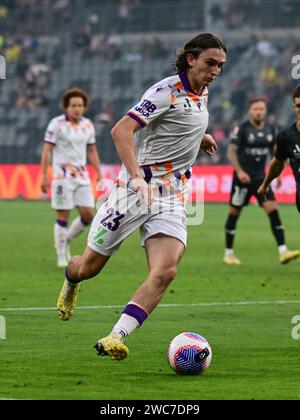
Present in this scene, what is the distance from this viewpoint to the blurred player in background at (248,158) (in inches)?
725

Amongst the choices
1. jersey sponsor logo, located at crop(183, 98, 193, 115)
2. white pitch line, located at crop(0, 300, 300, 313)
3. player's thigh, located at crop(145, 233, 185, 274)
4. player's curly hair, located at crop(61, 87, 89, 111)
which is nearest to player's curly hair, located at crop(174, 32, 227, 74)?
jersey sponsor logo, located at crop(183, 98, 193, 115)

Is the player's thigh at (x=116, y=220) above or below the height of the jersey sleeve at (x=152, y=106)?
below

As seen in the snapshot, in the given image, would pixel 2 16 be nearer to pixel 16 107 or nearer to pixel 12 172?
pixel 16 107

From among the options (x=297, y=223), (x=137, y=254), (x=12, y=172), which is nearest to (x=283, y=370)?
(x=137, y=254)

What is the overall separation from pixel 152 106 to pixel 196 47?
62cm

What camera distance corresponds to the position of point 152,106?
27.6 ft

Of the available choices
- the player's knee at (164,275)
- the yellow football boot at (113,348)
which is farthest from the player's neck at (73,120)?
the yellow football boot at (113,348)

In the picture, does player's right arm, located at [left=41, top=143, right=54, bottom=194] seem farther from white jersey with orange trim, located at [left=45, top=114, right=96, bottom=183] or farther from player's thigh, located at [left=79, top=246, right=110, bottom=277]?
player's thigh, located at [left=79, top=246, right=110, bottom=277]

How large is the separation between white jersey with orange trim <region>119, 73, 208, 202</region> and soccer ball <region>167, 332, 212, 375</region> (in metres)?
1.28

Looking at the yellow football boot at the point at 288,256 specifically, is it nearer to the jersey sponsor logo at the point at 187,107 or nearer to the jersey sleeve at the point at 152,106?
the jersey sponsor logo at the point at 187,107

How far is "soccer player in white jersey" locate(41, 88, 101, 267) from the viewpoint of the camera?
17406 millimetres

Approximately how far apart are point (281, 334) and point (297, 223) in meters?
16.6

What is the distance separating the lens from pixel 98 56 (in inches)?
1843

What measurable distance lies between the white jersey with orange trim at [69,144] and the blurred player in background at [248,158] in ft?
8.05
